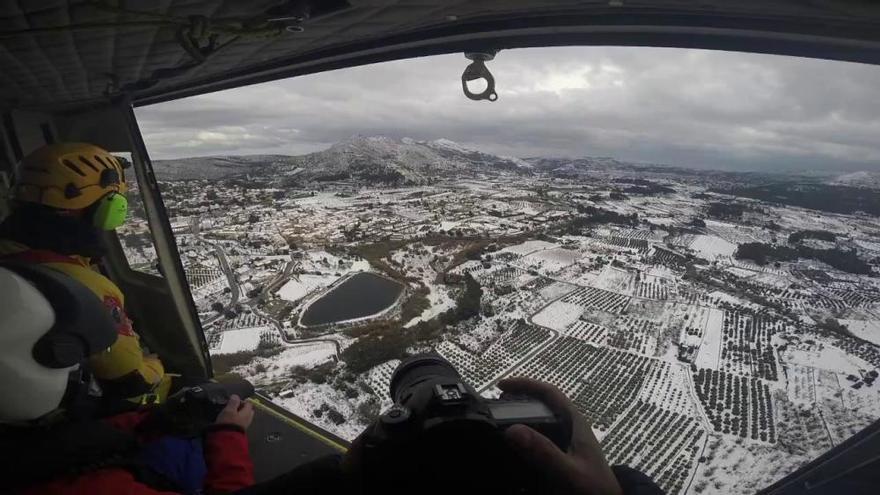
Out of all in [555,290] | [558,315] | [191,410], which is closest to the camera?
[191,410]

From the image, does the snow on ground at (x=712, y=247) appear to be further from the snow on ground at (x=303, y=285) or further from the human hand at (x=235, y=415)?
the human hand at (x=235, y=415)

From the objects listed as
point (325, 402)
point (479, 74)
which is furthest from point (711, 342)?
point (479, 74)

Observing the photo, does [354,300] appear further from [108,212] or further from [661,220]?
[661,220]

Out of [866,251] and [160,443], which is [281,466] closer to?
[160,443]

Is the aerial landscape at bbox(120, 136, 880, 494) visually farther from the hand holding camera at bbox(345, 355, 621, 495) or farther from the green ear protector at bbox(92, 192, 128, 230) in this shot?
the hand holding camera at bbox(345, 355, 621, 495)

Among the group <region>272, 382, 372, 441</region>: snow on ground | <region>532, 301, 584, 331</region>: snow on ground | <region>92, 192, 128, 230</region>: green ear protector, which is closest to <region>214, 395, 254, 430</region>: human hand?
<region>92, 192, 128, 230</region>: green ear protector

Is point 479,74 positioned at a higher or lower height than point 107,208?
Result: higher
